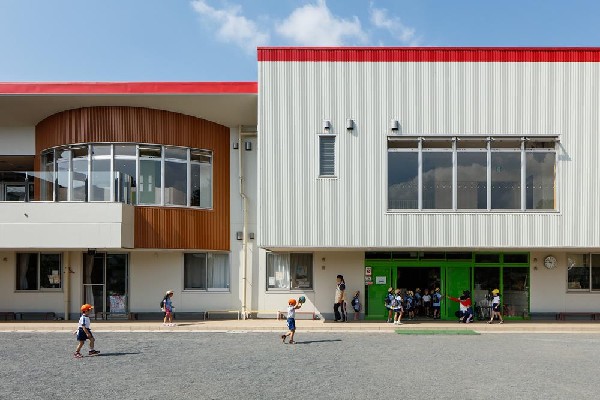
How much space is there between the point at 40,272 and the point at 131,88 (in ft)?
24.4

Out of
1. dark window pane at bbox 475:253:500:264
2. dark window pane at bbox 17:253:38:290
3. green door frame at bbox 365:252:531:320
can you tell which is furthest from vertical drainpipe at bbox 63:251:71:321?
dark window pane at bbox 475:253:500:264

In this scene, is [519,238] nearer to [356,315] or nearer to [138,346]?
[356,315]

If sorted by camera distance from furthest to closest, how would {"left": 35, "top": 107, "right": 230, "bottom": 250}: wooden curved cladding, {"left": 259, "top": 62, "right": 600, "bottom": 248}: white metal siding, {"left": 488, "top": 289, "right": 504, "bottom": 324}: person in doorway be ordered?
{"left": 35, "top": 107, "right": 230, "bottom": 250}: wooden curved cladding
{"left": 488, "top": 289, "right": 504, "bottom": 324}: person in doorway
{"left": 259, "top": 62, "right": 600, "bottom": 248}: white metal siding

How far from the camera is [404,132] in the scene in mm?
16125

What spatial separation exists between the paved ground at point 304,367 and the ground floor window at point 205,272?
366 centimetres

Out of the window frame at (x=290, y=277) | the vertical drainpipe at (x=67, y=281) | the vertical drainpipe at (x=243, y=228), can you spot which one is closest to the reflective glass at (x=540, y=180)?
the window frame at (x=290, y=277)

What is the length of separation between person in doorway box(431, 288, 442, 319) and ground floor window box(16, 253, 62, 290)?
13.0 m

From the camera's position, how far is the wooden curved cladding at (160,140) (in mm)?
17453

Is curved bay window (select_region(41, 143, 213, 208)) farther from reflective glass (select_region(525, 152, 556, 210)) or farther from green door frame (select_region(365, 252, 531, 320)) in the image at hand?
reflective glass (select_region(525, 152, 556, 210))

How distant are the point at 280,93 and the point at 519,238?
8410 millimetres

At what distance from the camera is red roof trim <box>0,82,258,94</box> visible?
55.4ft

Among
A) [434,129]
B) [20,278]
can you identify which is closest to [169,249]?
[20,278]

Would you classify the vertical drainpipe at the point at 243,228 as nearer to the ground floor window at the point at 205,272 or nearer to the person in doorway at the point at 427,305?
the ground floor window at the point at 205,272

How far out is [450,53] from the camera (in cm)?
1619
